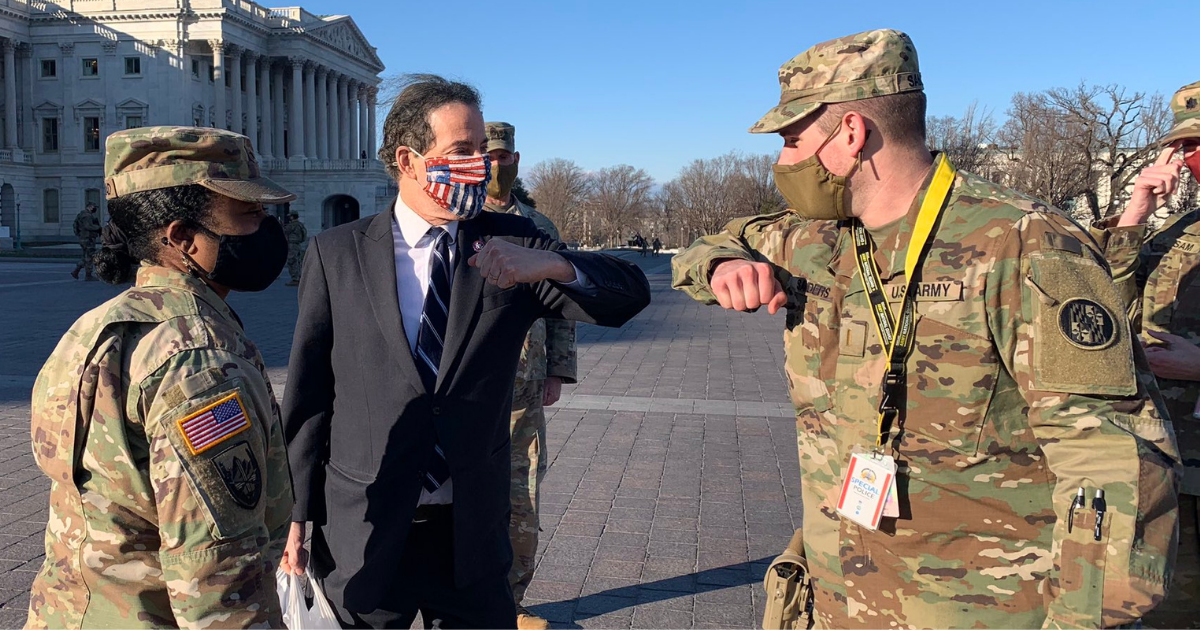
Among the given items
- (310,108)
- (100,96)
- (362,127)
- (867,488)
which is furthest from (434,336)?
(362,127)

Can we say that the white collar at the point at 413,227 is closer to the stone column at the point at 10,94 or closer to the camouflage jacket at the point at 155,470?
the camouflage jacket at the point at 155,470

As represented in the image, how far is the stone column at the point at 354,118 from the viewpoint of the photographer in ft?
308

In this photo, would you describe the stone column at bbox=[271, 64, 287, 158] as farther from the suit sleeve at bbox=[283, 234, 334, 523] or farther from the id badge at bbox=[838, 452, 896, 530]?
the id badge at bbox=[838, 452, 896, 530]

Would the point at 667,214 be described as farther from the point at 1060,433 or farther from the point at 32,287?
the point at 1060,433

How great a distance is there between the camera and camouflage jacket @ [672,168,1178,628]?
1.73m

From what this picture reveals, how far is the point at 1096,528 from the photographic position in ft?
5.63

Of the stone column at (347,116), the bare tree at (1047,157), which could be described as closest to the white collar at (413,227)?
the bare tree at (1047,157)

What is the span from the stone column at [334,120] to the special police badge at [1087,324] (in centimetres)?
9308

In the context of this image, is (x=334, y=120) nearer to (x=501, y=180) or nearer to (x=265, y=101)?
(x=265, y=101)

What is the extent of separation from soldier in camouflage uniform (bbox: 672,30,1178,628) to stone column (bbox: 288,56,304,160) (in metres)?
82.8

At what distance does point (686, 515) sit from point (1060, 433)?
4108 millimetres

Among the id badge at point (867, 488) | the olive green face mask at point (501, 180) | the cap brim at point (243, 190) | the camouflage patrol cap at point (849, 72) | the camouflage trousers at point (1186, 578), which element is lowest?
the camouflage trousers at point (1186, 578)

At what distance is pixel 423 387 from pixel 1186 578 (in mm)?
2551

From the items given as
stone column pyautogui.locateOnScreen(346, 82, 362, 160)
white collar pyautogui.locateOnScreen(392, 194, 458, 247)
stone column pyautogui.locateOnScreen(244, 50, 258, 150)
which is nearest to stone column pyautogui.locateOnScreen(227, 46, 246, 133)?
stone column pyautogui.locateOnScreen(244, 50, 258, 150)
